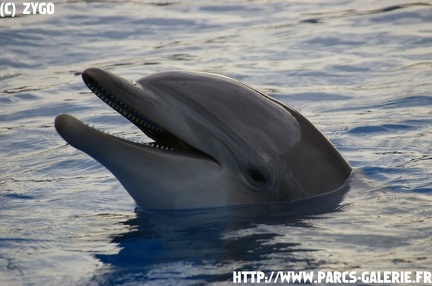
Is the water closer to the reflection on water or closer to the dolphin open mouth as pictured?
the reflection on water

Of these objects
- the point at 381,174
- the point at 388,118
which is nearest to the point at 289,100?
the point at 388,118

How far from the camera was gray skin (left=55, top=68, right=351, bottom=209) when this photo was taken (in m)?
6.62

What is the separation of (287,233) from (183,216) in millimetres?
779

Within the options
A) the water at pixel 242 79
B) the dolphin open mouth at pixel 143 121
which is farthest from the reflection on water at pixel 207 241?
the dolphin open mouth at pixel 143 121

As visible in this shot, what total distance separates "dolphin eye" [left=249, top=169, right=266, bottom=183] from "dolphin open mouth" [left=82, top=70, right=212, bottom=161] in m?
0.31

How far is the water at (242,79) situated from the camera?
6.42m

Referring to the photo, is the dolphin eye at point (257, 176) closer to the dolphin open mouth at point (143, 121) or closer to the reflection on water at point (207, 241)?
the reflection on water at point (207, 241)

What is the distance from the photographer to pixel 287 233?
6.74m

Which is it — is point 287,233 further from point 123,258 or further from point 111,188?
point 111,188

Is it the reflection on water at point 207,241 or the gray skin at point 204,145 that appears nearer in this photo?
the reflection on water at point 207,241

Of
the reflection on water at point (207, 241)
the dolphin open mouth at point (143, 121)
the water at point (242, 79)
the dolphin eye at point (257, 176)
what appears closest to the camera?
the reflection on water at point (207, 241)

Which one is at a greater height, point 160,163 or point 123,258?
point 160,163

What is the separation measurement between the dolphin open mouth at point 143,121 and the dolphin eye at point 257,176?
31cm

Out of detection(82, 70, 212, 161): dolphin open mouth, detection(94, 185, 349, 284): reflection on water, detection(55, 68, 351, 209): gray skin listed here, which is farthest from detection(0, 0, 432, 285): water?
detection(82, 70, 212, 161): dolphin open mouth
